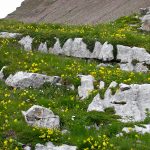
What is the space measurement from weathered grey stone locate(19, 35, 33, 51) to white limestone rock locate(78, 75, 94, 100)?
8049 millimetres

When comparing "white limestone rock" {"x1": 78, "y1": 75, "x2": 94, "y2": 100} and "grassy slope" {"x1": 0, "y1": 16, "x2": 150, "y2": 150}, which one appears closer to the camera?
"grassy slope" {"x1": 0, "y1": 16, "x2": 150, "y2": 150}

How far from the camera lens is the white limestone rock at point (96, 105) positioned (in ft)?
71.7

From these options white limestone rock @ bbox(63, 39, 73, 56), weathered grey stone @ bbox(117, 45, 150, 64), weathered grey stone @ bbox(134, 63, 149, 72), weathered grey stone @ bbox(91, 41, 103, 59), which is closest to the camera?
weathered grey stone @ bbox(134, 63, 149, 72)

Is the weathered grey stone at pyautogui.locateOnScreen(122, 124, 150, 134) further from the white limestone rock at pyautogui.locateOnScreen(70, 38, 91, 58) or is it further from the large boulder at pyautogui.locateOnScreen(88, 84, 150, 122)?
the white limestone rock at pyautogui.locateOnScreen(70, 38, 91, 58)

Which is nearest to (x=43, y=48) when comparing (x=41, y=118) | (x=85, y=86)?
(x=85, y=86)

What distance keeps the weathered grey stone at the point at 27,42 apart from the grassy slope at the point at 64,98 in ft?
1.43

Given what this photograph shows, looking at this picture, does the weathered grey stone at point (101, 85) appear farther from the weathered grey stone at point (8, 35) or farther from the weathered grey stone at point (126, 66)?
the weathered grey stone at point (8, 35)

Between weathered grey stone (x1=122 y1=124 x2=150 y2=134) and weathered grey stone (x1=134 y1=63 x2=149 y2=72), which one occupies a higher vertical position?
weathered grey stone (x1=134 y1=63 x2=149 y2=72)

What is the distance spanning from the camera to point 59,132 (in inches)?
761

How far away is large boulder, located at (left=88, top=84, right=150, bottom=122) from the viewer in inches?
849

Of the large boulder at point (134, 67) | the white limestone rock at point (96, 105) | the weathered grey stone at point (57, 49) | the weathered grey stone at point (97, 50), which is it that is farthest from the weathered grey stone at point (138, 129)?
the weathered grey stone at point (57, 49)

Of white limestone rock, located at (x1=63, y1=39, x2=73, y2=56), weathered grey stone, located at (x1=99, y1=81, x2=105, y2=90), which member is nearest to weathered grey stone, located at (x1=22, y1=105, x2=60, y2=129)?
weathered grey stone, located at (x1=99, y1=81, x2=105, y2=90)

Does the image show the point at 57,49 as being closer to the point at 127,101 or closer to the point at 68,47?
the point at 68,47

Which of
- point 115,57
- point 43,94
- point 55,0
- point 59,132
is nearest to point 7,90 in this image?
point 43,94
